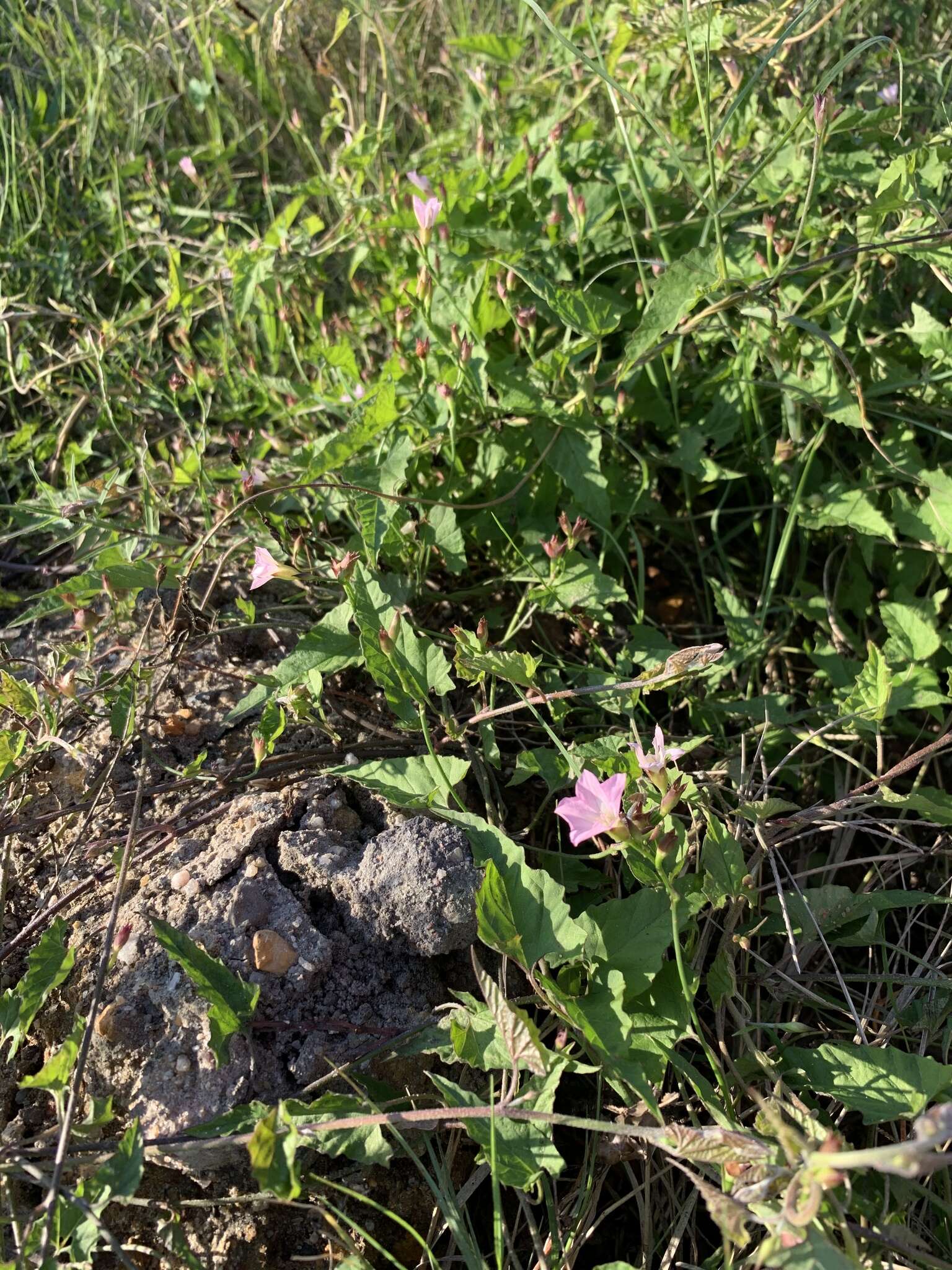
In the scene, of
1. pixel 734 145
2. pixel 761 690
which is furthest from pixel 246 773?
pixel 734 145

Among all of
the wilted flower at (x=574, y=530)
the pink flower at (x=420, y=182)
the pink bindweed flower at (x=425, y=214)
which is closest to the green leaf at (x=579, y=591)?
the wilted flower at (x=574, y=530)

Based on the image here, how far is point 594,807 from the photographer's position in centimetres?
152

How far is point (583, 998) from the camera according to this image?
1542 millimetres

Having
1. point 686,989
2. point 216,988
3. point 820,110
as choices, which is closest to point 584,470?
point 820,110

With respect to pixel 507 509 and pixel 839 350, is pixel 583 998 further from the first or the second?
pixel 839 350

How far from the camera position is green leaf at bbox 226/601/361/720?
1.88 m

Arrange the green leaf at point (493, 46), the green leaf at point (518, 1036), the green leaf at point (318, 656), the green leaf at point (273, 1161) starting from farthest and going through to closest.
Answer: the green leaf at point (493, 46) → the green leaf at point (318, 656) → the green leaf at point (518, 1036) → the green leaf at point (273, 1161)

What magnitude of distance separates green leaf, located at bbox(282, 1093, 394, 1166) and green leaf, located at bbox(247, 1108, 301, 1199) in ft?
0.24

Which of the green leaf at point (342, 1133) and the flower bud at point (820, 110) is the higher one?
the flower bud at point (820, 110)

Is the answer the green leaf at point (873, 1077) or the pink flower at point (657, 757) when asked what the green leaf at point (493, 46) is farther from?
the green leaf at point (873, 1077)

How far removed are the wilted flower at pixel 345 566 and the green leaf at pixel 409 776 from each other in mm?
359

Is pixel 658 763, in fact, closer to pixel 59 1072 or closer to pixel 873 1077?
pixel 873 1077

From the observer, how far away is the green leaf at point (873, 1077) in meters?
1.51

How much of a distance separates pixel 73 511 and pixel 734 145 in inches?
69.3
